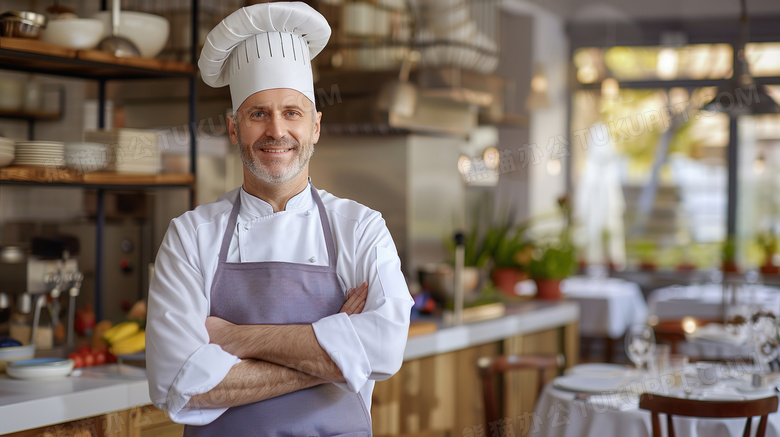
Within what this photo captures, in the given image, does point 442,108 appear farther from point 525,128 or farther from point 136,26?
point 525,128

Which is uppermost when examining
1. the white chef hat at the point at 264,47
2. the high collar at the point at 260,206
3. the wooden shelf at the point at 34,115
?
the wooden shelf at the point at 34,115

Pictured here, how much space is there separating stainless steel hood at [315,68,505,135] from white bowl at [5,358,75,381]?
2.09m

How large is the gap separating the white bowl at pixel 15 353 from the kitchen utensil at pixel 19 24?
1014 mm

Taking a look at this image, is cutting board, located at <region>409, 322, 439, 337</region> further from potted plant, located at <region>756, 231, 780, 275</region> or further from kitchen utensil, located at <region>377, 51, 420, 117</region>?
potted plant, located at <region>756, 231, 780, 275</region>

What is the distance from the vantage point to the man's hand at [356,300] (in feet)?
5.83

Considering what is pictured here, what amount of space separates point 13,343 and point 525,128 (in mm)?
5514

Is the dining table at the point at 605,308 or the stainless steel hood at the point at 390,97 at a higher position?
the stainless steel hood at the point at 390,97

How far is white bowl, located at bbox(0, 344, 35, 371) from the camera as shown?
2.76 metres

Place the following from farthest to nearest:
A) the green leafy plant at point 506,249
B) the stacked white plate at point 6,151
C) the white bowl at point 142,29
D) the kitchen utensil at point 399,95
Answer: the green leafy plant at point 506,249, the kitchen utensil at point 399,95, the white bowl at point 142,29, the stacked white plate at point 6,151

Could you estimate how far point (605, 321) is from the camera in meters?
6.47

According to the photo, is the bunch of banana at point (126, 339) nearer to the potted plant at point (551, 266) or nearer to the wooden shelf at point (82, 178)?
the wooden shelf at point (82, 178)

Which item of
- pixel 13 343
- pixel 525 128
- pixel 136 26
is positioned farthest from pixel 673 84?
pixel 13 343

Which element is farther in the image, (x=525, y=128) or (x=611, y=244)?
(x=611, y=244)

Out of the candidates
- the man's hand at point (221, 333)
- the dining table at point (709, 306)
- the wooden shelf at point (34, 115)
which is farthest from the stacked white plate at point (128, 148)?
the dining table at point (709, 306)
